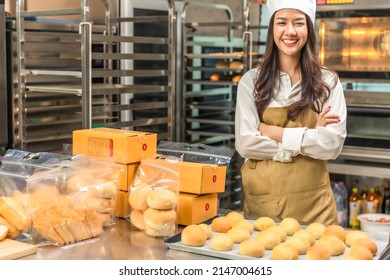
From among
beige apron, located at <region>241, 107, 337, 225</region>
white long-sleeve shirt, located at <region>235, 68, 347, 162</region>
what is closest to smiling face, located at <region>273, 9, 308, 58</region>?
white long-sleeve shirt, located at <region>235, 68, 347, 162</region>

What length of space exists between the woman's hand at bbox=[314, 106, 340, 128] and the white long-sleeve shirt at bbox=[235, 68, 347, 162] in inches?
0.7

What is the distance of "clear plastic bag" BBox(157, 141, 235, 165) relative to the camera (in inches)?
88.2

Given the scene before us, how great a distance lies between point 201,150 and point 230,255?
0.65 meters

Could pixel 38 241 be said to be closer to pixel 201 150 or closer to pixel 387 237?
pixel 201 150

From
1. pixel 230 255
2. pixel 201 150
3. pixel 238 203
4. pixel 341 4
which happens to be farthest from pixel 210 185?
pixel 238 203

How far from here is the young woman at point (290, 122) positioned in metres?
2.52

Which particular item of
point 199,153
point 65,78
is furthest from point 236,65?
point 199,153

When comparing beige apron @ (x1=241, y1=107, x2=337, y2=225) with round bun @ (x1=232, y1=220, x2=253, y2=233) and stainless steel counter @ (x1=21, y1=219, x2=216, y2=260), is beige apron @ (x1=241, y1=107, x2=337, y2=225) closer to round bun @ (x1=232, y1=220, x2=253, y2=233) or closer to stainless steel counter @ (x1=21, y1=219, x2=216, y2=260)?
round bun @ (x1=232, y1=220, x2=253, y2=233)

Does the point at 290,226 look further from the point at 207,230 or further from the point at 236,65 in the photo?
the point at 236,65

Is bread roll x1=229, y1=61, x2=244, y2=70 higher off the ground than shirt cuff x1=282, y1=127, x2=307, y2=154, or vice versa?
bread roll x1=229, y1=61, x2=244, y2=70

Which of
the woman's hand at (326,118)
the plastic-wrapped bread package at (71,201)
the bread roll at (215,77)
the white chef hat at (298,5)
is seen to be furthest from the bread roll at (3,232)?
the bread roll at (215,77)

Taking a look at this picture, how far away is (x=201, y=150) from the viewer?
7.64 feet

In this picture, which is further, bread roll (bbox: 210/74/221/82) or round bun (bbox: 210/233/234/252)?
bread roll (bbox: 210/74/221/82)
